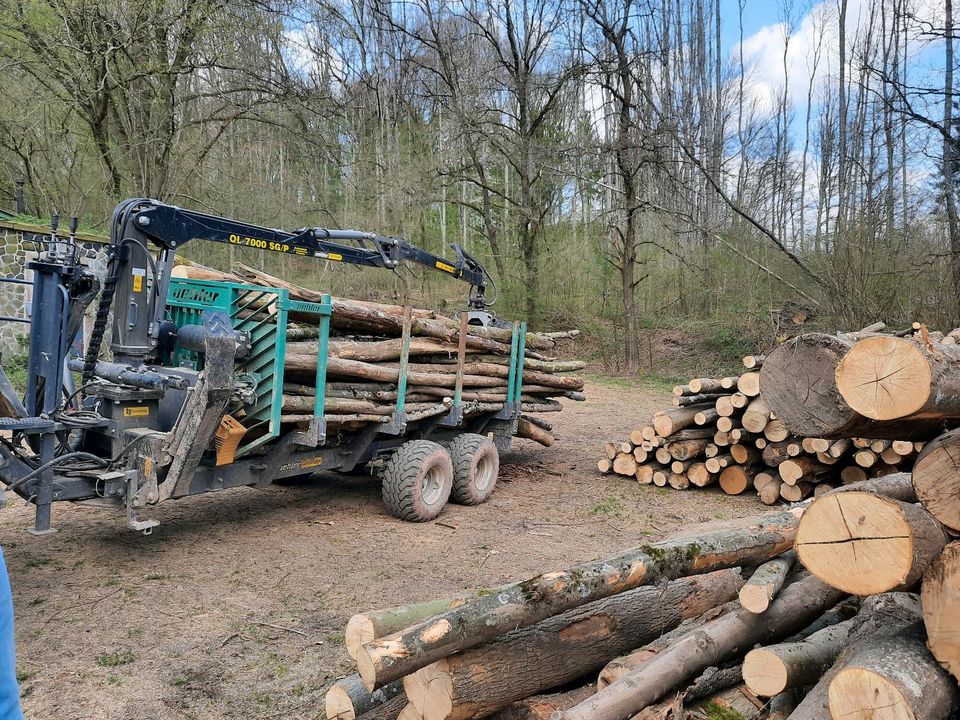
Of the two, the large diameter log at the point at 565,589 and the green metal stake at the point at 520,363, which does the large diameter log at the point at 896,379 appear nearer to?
the large diameter log at the point at 565,589

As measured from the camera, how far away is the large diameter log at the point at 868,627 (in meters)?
2.55

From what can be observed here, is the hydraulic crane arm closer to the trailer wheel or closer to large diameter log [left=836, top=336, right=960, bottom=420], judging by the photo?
the trailer wheel

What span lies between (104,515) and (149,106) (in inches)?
468

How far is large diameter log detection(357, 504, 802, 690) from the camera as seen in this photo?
2590 mm

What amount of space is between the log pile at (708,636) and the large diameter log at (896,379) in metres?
0.36

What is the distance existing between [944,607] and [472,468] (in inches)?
211

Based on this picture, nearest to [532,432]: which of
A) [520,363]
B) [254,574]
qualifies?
[520,363]

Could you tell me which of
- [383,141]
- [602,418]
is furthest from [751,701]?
[383,141]

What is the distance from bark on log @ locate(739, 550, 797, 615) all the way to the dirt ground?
2.16m

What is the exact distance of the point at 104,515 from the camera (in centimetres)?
662

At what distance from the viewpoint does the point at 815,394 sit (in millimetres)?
2764

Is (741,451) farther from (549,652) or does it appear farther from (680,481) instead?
(549,652)

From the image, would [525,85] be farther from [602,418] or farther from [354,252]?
[354,252]

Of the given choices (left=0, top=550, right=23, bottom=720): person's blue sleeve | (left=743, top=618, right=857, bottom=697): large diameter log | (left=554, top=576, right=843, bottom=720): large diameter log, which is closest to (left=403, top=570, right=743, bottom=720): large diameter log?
(left=554, top=576, right=843, bottom=720): large diameter log
